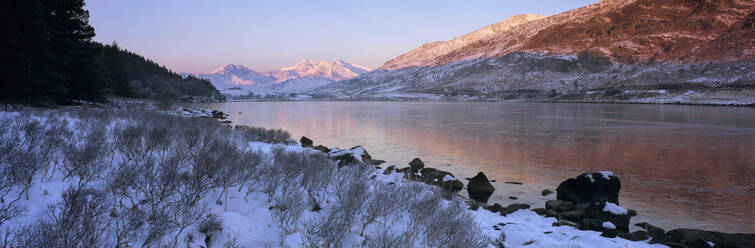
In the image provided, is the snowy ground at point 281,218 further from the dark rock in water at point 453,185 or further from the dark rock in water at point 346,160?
the dark rock in water at point 346,160

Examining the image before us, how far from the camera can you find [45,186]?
195 inches

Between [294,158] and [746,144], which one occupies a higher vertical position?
[294,158]

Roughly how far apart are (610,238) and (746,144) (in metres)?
24.8

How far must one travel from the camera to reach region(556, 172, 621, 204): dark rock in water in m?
10.1

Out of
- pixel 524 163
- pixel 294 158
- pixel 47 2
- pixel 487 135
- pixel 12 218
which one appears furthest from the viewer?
pixel 487 135

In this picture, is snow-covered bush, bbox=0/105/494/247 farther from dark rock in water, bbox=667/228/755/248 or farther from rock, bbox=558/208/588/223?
dark rock in water, bbox=667/228/755/248

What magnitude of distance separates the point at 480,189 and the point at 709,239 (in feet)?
19.0

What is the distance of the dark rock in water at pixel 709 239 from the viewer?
7.01m

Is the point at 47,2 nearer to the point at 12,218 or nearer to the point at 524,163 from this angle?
the point at 12,218

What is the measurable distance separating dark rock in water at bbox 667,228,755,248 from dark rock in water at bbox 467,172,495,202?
16.1 ft

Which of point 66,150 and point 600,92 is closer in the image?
point 66,150

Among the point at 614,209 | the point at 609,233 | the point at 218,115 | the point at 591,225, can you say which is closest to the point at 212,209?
the point at 609,233

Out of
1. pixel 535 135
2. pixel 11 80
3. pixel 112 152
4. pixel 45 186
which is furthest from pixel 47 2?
pixel 535 135

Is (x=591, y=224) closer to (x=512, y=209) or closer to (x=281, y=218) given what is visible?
(x=512, y=209)
